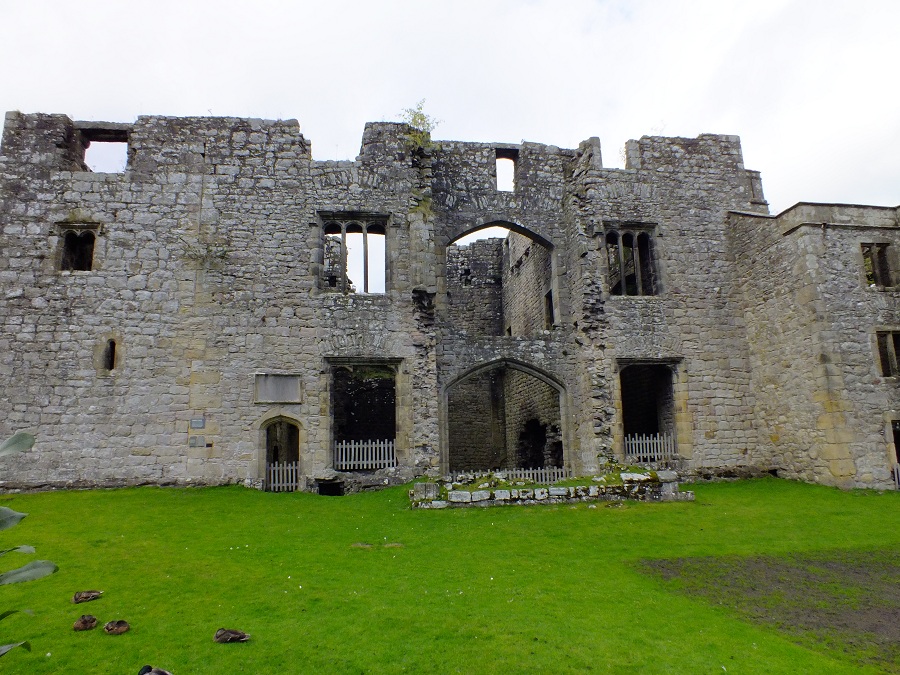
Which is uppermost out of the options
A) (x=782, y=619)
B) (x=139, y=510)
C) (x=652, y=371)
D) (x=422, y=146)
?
(x=422, y=146)

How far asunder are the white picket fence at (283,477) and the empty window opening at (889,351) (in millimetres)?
14289

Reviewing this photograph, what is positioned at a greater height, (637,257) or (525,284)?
(525,284)

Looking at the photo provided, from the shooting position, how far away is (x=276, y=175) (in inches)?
631

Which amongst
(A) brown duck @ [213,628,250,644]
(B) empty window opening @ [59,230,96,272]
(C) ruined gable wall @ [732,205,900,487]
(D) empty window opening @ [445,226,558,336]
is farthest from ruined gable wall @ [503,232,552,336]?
(A) brown duck @ [213,628,250,644]

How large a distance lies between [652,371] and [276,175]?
40.5 ft

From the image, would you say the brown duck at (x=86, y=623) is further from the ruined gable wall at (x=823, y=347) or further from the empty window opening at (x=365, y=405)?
the ruined gable wall at (x=823, y=347)

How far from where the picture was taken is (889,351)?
1479 centimetres

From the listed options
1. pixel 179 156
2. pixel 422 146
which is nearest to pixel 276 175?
pixel 179 156

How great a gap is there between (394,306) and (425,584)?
9.29m

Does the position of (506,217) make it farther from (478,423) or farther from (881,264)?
(478,423)

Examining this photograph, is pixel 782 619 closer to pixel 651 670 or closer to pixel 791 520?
pixel 651 670

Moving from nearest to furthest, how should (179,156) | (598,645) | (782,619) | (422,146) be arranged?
(598,645), (782,619), (179,156), (422,146)

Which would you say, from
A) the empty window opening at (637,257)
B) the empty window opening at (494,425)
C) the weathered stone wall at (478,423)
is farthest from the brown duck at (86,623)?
the weathered stone wall at (478,423)

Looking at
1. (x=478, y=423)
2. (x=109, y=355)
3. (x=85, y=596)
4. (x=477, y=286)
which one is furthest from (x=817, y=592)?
(x=477, y=286)
